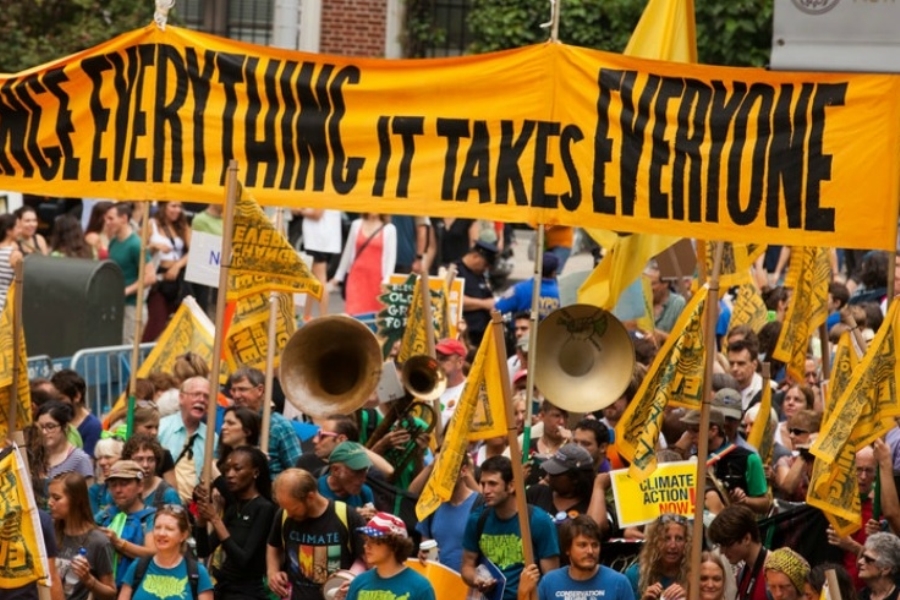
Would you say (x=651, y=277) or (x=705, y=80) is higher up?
(x=705, y=80)

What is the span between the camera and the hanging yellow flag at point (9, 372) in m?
Answer: 11.7

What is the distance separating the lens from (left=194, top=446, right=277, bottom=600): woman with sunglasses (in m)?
11.4

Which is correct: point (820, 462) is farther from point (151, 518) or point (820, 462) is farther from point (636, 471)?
point (151, 518)

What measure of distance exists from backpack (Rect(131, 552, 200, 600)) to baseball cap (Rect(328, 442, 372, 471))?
1031 millimetres

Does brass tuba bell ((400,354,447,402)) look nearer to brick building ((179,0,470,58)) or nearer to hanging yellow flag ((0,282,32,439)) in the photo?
hanging yellow flag ((0,282,32,439))

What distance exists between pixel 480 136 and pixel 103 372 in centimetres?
674

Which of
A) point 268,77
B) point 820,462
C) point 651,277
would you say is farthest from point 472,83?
point 651,277

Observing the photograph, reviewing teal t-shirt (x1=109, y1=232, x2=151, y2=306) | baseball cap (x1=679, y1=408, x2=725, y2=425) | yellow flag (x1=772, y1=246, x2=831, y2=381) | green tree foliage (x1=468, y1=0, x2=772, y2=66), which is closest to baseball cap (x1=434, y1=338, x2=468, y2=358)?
yellow flag (x1=772, y1=246, x2=831, y2=381)

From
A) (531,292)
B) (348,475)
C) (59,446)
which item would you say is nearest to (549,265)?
(531,292)

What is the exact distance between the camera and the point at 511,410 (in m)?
10.3

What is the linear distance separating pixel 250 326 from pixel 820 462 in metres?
4.89

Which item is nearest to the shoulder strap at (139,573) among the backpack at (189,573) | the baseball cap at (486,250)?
the backpack at (189,573)

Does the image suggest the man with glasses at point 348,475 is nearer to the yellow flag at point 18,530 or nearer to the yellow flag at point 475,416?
the yellow flag at point 475,416

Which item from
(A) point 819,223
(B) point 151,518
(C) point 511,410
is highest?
(A) point 819,223
